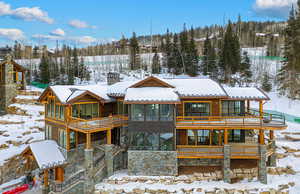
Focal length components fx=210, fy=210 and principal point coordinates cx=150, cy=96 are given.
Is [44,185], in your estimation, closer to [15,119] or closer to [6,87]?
[15,119]

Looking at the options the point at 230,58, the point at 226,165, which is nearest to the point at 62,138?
the point at 226,165

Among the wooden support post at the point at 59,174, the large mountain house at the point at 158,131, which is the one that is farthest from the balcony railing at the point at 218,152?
the wooden support post at the point at 59,174

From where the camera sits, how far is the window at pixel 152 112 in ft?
56.0

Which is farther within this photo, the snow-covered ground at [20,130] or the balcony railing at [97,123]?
the snow-covered ground at [20,130]

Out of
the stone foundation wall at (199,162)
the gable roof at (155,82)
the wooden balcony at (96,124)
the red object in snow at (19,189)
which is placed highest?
the gable roof at (155,82)

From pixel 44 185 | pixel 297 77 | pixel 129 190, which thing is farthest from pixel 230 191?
pixel 297 77

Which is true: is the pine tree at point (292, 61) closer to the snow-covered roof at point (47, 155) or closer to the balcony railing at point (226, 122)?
the balcony railing at point (226, 122)

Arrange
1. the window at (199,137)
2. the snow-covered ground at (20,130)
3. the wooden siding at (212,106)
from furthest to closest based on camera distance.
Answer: the snow-covered ground at (20,130) < the wooden siding at (212,106) < the window at (199,137)

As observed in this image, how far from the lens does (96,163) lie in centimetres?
1723

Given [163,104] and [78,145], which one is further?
[78,145]

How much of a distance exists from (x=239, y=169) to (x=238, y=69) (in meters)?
32.7

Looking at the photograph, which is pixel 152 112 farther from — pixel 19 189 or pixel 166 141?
pixel 19 189

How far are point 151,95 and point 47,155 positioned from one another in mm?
9986

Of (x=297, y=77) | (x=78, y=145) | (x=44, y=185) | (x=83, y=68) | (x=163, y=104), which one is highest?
(x=83, y=68)
